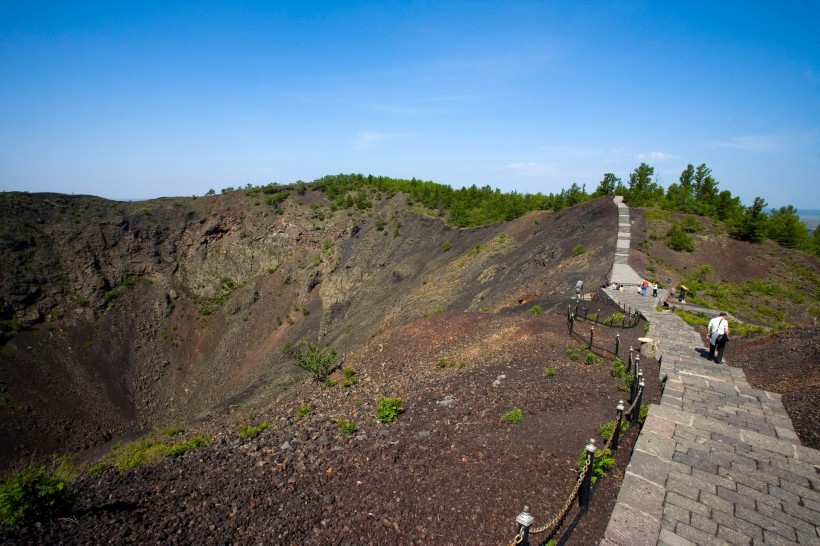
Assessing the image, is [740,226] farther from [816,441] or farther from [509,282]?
[816,441]

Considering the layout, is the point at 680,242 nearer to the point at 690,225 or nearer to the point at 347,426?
the point at 690,225

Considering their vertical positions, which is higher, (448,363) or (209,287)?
→ (448,363)

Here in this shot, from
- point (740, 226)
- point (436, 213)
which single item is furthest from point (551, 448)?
point (436, 213)

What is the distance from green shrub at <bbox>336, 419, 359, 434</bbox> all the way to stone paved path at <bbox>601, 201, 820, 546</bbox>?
19.0 ft

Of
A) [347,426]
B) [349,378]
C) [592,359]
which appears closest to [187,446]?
[347,426]

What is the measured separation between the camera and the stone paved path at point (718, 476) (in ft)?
16.9

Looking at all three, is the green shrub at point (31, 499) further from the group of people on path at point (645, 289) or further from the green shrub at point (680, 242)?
the green shrub at point (680, 242)

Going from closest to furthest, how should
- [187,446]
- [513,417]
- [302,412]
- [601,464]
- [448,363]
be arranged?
1. [601,464]
2. [513,417]
3. [187,446]
4. [302,412]
5. [448,363]

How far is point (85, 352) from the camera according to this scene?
34.9 metres

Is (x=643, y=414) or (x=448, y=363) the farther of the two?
(x=448, y=363)

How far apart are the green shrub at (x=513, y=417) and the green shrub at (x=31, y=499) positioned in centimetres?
788

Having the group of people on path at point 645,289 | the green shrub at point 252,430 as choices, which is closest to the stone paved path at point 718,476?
the green shrub at point 252,430

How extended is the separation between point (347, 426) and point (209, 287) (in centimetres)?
4090

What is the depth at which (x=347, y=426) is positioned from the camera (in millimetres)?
9727
